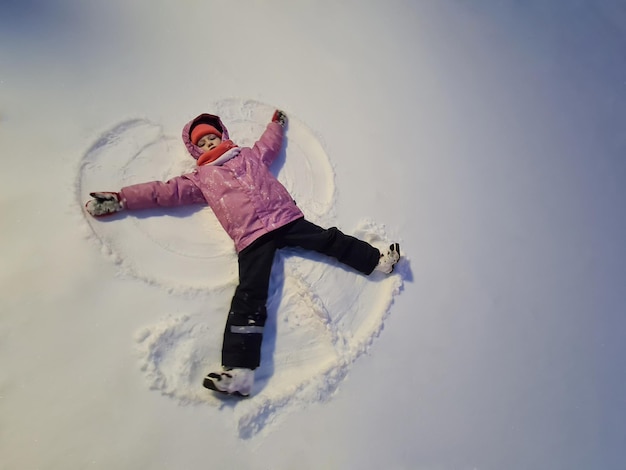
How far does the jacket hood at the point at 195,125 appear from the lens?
64.2 inches

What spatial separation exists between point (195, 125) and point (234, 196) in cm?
38

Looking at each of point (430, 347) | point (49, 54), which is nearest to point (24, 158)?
point (49, 54)

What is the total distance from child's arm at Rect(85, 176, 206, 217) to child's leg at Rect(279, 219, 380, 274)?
0.36 m

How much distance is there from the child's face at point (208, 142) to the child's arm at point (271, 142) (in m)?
0.15

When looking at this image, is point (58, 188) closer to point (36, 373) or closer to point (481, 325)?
point (36, 373)

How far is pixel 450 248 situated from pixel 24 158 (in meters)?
1.60

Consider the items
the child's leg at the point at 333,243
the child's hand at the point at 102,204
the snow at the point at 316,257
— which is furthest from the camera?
the child's leg at the point at 333,243

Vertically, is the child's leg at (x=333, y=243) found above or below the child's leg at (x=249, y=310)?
above

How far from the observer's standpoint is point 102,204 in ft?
4.67

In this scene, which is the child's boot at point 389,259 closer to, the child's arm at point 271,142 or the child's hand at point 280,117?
the child's arm at point 271,142

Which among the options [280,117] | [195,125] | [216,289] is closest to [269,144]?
[280,117]

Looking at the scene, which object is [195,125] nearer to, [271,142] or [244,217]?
[271,142]

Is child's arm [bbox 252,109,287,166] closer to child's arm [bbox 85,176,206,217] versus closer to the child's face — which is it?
the child's face

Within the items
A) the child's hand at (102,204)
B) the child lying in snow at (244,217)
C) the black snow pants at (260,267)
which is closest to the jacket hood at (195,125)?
the child lying in snow at (244,217)
